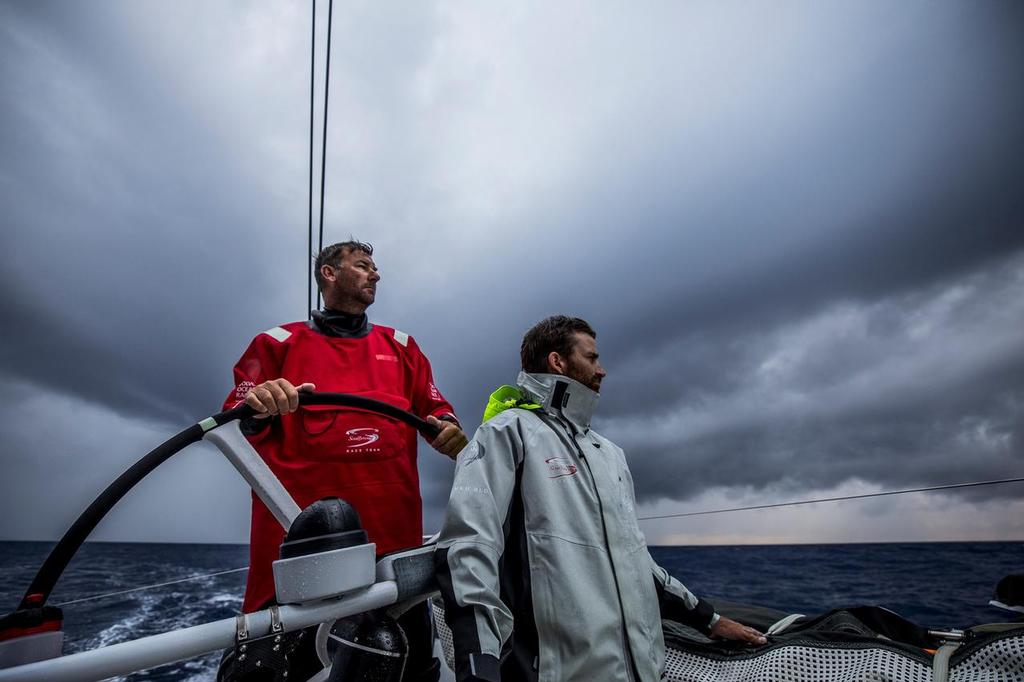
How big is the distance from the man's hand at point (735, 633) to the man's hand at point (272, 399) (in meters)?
1.71

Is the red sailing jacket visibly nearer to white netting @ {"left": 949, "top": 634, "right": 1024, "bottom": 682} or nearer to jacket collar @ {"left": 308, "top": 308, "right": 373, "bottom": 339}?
jacket collar @ {"left": 308, "top": 308, "right": 373, "bottom": 339}

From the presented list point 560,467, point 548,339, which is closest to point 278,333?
point 548,339

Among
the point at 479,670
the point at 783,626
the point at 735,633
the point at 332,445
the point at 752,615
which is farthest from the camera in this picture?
the point at 752,615

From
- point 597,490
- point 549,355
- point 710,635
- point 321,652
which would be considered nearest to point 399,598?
point 321,652

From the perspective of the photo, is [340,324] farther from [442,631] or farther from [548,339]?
[442,631]

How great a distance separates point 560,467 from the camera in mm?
1697

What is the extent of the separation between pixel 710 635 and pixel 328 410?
5.33 feet

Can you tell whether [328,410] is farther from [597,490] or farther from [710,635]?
[710,635]

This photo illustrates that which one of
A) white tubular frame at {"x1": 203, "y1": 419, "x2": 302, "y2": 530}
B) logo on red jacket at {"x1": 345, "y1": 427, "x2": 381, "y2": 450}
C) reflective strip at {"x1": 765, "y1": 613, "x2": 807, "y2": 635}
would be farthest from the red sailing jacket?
reflective strip at {"x1": 765, "y1": 613, "x2": 807, "y2": 635}

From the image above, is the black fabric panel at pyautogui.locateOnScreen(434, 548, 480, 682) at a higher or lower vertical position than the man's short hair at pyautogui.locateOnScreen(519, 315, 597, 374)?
lower

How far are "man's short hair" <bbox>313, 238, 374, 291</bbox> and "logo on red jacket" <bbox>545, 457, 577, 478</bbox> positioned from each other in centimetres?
123

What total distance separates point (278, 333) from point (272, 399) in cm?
71

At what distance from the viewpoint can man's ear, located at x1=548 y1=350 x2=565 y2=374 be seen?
212 cm

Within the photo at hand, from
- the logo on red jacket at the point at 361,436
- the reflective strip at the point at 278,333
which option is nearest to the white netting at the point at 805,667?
the logo on red jacket at the point at 361,436
